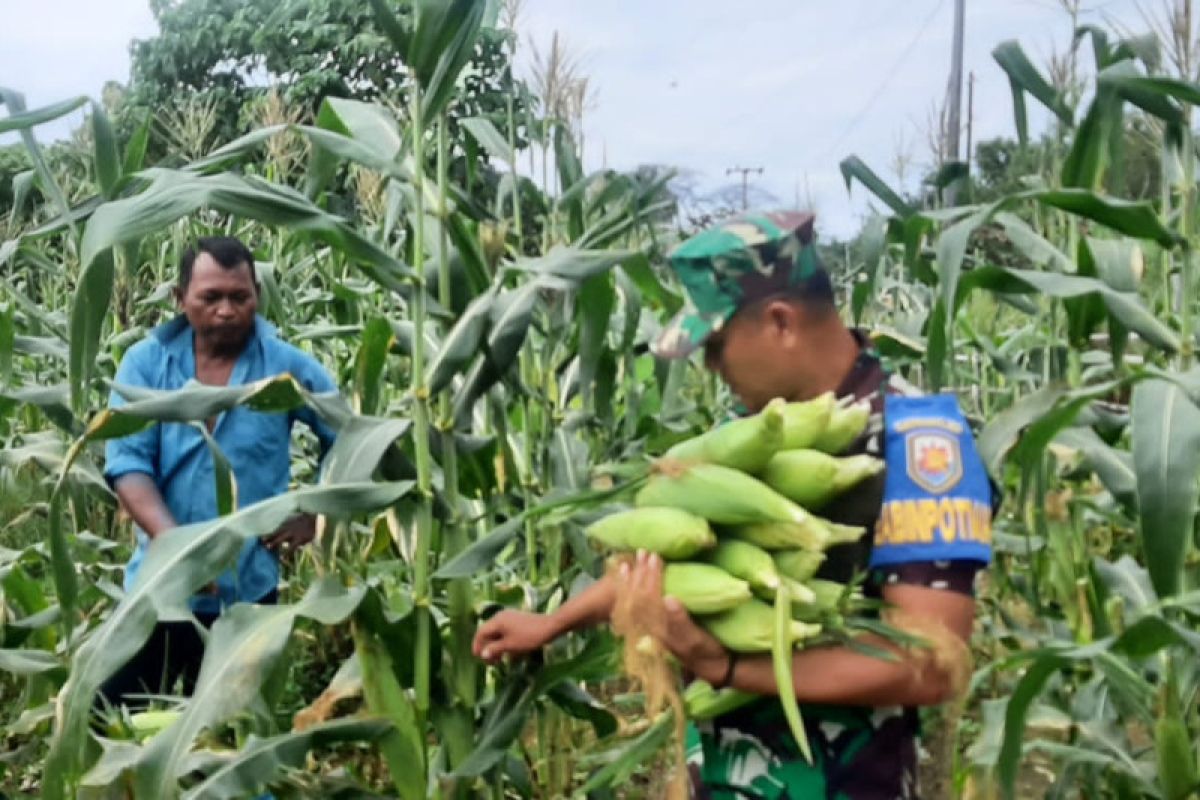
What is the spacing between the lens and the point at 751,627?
1.44 meters

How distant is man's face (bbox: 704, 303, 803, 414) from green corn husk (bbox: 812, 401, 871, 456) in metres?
0.07

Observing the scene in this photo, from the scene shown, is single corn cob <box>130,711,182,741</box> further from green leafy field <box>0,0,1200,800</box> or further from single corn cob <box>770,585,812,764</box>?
single corn cob <box>770,585,812,764</box>

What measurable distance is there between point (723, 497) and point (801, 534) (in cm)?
10

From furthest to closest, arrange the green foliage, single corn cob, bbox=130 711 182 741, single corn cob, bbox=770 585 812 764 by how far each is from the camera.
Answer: the green foliage, single corn cob, bbox=130 711 182 741, single corn cob, bbox=770 585 812 764

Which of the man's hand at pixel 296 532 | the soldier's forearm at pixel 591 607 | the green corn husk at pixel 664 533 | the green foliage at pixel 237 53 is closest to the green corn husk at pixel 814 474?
the green corn husk at pixel 664 533

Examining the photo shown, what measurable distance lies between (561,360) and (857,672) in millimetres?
1808

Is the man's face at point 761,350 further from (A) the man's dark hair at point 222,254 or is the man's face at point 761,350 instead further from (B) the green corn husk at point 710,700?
(A) the man's dark hair at point 222,254

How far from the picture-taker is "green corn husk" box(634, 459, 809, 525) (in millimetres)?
1428

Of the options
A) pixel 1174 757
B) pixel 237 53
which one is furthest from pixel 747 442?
pixel 237 53

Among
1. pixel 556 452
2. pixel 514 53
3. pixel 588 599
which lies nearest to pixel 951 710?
pixel 588 599

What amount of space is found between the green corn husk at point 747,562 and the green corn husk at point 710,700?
0.17m

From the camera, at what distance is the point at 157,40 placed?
21.0 meters

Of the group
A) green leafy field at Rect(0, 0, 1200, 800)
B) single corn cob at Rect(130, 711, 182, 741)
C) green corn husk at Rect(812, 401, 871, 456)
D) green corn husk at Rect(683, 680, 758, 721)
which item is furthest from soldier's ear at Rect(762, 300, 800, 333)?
single corn cob at Rect(130, 711, 182, 741)

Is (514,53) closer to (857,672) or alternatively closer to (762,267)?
(762,267)
